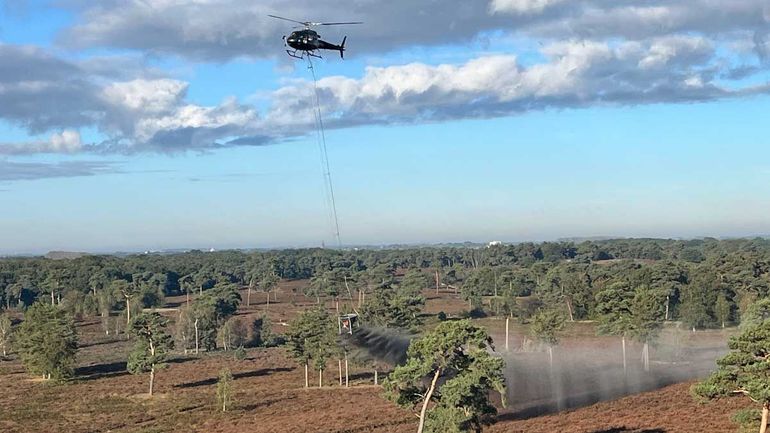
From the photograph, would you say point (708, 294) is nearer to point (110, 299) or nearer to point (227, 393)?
point (227, 393)

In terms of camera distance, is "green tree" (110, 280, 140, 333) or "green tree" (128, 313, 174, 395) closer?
"green tree" (128, 313, 174, 395)

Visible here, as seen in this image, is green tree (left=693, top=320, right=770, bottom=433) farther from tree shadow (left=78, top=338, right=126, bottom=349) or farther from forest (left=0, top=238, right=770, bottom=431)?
tree shadow (left=78, top=338, right=126, bottom=349)

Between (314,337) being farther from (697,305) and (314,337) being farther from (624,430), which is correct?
(697,305)

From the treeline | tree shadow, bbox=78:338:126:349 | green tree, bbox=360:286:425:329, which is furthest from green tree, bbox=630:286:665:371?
tree shadow, bbox=78:338:126:349

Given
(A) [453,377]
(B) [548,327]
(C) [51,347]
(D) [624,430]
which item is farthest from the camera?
(C) [51,347]

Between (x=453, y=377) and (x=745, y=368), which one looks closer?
(x=745, y=368)

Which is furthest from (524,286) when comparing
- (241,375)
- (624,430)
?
(624,430)

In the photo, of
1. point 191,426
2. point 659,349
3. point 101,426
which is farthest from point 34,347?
point 659,349
